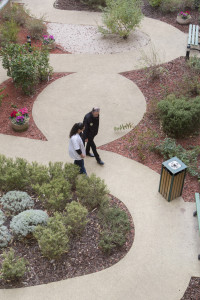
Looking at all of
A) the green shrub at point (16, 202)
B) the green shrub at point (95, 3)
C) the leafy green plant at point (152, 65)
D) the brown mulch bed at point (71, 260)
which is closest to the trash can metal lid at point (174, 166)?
the brown mulch bed at point (71, 260)

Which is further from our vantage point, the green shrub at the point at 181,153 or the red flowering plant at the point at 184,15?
the red flowering plant at the point at 184,15

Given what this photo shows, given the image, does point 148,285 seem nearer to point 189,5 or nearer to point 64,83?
point 64,83

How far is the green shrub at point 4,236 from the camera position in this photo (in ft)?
20.4

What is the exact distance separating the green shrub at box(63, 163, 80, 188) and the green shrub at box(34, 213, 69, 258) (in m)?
1.12

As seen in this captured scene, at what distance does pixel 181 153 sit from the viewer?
7840 mm

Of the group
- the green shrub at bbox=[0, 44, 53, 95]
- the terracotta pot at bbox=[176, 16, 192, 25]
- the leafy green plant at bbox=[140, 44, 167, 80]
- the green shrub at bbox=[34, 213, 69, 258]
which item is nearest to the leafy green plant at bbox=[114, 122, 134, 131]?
the leafy green plant at bbox=[140, 44, 167, 80]

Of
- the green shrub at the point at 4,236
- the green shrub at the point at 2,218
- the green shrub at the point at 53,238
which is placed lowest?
the green shrub at the point at 4,236

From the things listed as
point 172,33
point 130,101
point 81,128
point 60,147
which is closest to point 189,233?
point 81,128

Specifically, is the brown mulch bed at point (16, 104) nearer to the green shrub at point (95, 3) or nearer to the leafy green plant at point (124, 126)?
the leafy green plant at point (124, 126)

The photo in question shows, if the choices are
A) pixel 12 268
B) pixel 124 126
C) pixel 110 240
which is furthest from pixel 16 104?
pixel 12 268

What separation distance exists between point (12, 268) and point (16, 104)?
5.27 metres

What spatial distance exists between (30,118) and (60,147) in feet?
4.67

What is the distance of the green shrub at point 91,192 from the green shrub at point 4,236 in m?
1.45

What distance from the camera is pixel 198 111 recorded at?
8.23 m
